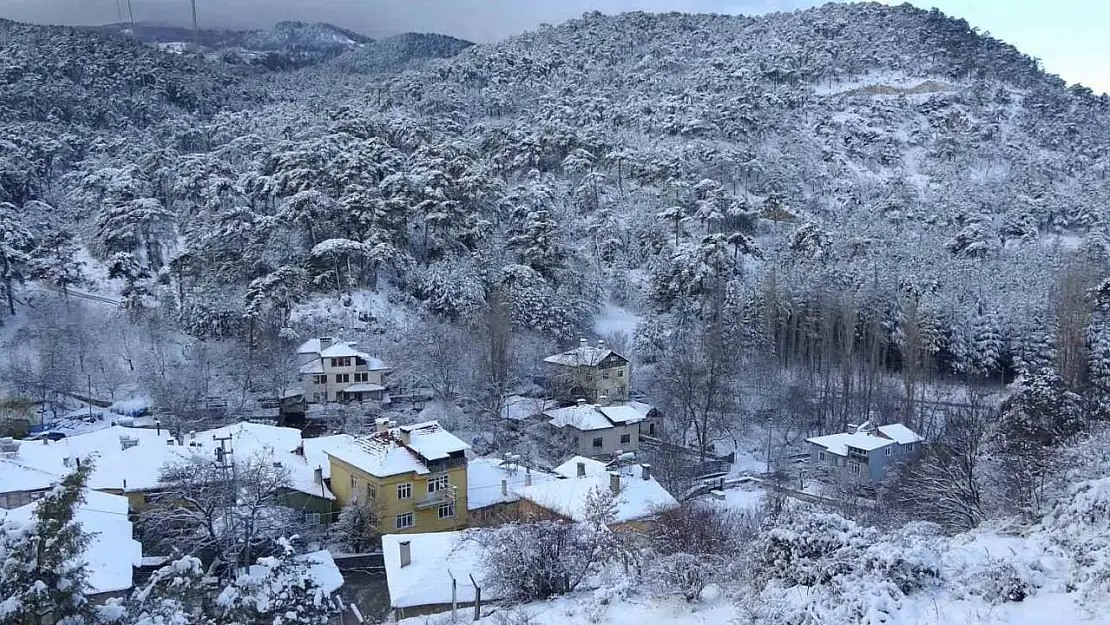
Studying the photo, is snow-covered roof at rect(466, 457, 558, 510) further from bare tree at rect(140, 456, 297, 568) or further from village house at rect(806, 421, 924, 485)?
village house at rect(806, 421, 924, 485)

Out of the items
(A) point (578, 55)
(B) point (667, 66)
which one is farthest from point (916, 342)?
(A) point (578, 55)

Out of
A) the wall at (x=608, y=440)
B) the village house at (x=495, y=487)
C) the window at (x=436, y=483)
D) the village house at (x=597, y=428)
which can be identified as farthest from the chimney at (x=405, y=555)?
the wall at (x=608, y=440)

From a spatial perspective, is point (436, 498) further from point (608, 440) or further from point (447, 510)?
point (608, 440)

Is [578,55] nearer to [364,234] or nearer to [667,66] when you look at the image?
[667,66]

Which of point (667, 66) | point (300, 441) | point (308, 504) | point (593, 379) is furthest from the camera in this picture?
point (667, 66)

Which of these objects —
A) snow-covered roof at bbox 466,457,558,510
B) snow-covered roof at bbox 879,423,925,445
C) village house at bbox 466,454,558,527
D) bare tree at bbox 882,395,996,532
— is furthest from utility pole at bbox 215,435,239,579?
snow-covered roof at bbox 879,423,925,445

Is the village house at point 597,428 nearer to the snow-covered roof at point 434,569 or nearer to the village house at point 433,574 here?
the snow-covered roof at point 434,569

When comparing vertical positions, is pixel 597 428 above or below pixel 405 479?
below

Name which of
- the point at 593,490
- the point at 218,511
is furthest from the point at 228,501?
the point at 593,490
